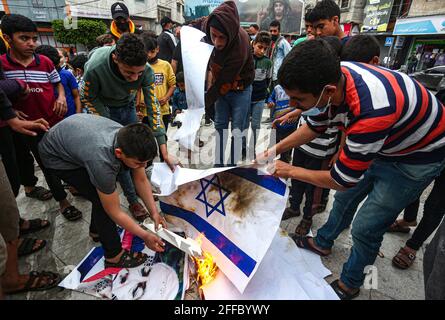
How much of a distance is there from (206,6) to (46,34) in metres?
15.7

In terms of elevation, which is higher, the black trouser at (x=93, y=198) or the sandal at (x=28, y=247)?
the black trouser at (x=93, y=198)

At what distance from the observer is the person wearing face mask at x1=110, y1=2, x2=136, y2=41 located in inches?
129

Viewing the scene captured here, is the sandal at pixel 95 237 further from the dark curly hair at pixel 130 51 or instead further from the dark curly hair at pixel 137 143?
the dark curly hair at pixel 130 51

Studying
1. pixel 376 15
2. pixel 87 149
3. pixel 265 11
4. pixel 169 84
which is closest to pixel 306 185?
pixel 87 149

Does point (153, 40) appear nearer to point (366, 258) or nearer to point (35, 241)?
point (35, 241)

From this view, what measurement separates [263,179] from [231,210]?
0.32 m

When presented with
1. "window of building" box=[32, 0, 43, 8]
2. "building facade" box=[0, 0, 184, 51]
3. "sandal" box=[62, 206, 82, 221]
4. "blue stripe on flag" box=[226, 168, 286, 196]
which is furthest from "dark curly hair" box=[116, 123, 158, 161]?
"window of building" box=[32, 0, 43, 8]

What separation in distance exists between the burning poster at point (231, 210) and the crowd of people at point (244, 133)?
18 cm

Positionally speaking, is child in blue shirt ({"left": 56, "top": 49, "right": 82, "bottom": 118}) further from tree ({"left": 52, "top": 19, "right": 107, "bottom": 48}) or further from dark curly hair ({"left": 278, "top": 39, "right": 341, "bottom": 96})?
tree ({"left": 52, "top": 19, "right": 107, "bottom": 48})

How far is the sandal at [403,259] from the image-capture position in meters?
2.00

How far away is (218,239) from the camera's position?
5.77ft

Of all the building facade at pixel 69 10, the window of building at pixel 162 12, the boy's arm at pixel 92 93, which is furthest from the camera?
the window of building at pixel 162 12

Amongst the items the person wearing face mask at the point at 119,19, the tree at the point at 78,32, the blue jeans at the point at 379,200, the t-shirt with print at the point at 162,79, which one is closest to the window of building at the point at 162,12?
the tree at the point at 78,32

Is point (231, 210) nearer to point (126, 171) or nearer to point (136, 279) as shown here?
point (136, 279)
